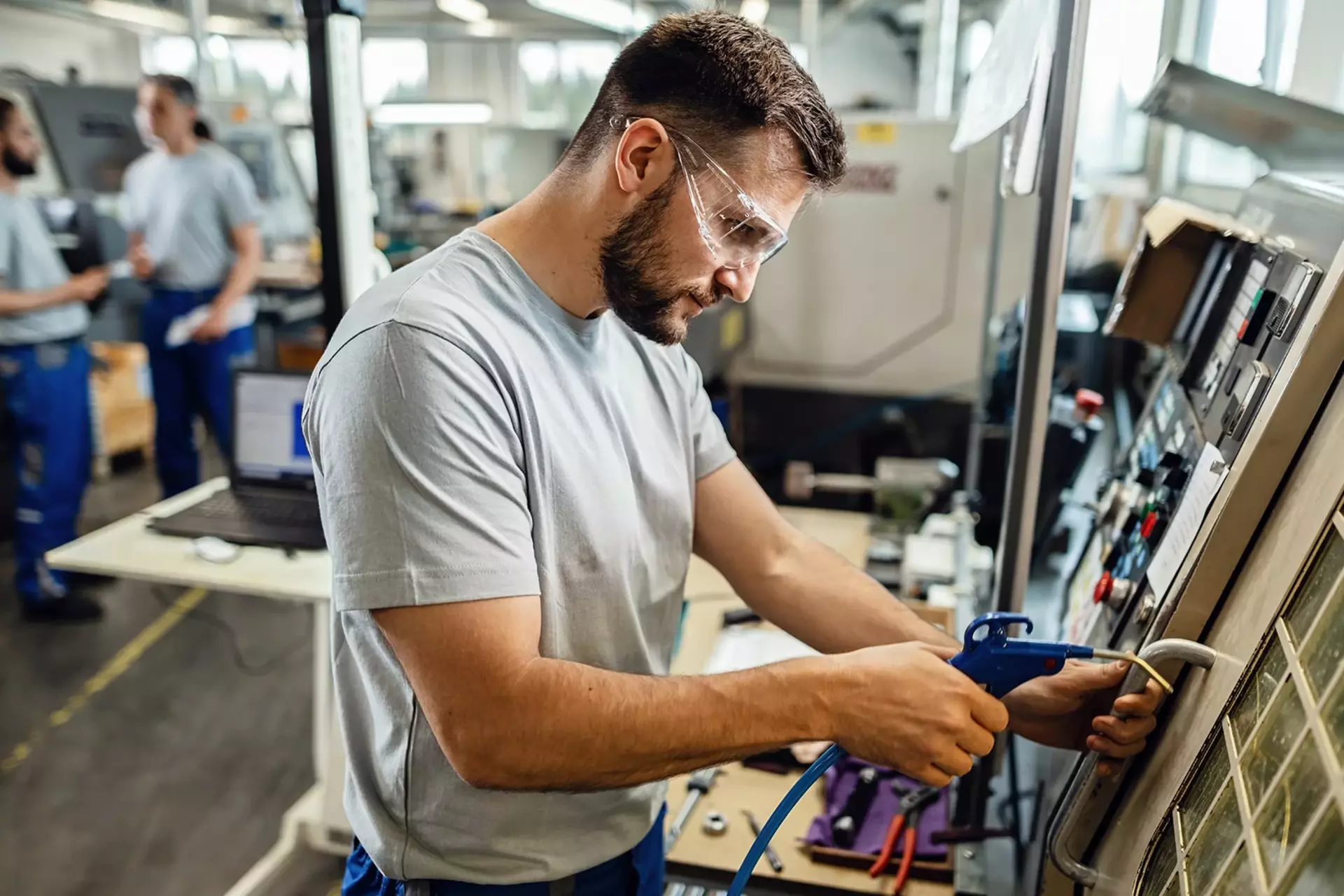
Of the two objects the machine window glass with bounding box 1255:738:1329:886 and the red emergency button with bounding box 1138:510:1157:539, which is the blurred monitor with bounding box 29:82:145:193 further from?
the machine window glass with bounding box 1255:738:1329:886

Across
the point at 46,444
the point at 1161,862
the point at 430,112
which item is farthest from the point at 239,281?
the point at 1161,862

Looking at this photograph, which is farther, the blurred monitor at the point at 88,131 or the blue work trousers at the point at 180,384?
the blurred monitor at the point at 88,131

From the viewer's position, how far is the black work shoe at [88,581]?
3.48m

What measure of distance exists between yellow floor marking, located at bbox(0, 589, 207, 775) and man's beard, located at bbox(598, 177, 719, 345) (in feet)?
7.94

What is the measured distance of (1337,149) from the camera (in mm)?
1409

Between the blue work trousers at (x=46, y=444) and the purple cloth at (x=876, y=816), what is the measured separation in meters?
2.99

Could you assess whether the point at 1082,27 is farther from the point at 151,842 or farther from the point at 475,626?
the point at 151,842

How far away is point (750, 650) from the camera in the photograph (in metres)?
1.57

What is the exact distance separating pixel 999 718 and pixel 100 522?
412 centimetres

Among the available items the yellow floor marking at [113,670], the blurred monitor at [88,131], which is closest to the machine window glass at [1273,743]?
the yellow floor marking at [113,670]

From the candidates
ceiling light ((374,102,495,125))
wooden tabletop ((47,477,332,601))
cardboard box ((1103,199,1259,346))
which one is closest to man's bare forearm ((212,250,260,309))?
wooden tabletop ((47,477,332,601))

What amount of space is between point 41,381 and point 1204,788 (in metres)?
3.52

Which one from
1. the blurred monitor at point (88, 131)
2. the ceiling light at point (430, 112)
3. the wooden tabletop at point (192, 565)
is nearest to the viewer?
the wooden tabletop at point (192, 565)

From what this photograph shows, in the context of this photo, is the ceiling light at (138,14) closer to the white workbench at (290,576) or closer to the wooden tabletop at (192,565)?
the white workbench at (290,576)
